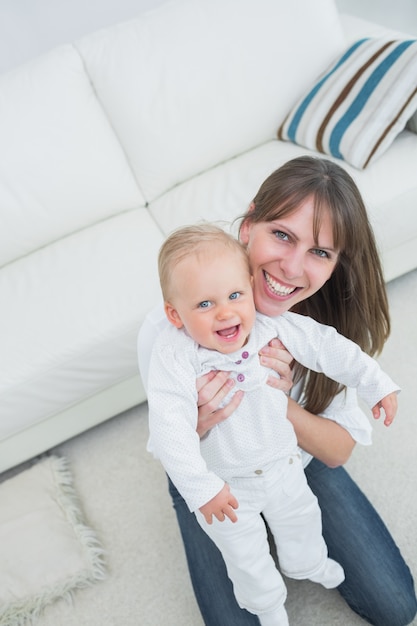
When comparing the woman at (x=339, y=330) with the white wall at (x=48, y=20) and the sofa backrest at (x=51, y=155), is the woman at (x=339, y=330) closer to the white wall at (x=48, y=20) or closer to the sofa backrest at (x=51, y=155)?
the sofa backrest at (x=51, y=155)

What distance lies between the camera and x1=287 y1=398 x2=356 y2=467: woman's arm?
1184mm

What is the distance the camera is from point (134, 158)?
2.01 meters

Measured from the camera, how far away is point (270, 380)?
1047 mm

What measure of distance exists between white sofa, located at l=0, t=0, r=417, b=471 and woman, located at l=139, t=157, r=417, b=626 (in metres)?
0.52

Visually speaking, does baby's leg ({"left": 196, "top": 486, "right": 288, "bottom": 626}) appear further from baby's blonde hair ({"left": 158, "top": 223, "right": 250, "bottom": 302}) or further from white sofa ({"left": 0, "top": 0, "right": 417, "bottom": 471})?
white sofa ({"left": 0, "top": 0, "right": 417, "bottom": 471})

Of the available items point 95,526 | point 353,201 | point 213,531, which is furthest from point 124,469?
point 353,201

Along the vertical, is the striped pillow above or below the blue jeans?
above

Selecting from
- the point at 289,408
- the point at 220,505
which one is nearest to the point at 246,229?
the point at 289,408

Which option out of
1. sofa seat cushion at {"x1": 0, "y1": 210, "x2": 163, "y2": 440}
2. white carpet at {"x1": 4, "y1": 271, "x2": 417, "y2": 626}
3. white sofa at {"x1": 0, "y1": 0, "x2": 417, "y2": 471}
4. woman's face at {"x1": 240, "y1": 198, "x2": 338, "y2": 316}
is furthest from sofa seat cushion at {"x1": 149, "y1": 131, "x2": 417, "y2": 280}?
woman's face at {"x1": 240, "y1": 198, "x2": 338, "y2": 316}

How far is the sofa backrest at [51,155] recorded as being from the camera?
1.83 metres

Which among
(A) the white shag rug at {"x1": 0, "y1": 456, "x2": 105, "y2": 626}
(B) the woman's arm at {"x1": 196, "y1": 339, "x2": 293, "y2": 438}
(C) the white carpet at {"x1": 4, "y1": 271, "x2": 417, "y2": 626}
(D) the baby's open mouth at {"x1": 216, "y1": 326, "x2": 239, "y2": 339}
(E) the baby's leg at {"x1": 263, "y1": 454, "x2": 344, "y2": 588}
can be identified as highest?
(D) the baby's open mouth at {"x1": 216, "y1": 326, "x2": 239, "y2": 339}

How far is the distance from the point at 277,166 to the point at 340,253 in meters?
0.92

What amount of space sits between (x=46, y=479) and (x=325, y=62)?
1.70 metres

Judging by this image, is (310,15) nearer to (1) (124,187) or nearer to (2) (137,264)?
(1) (124,187)
